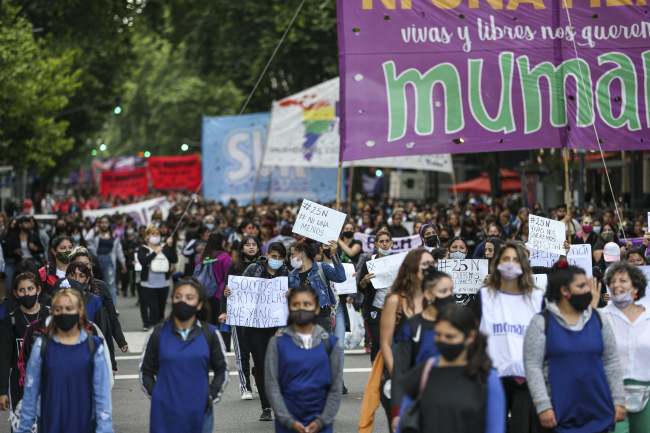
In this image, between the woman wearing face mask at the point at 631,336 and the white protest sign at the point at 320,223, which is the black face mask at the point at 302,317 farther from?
the white protest sign at the point at 320,223

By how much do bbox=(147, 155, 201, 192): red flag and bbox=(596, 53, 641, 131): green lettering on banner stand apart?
21.2 meters

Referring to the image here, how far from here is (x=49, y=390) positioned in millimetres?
5090

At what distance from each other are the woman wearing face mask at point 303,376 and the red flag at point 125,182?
83.3 ft

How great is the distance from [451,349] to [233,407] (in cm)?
495

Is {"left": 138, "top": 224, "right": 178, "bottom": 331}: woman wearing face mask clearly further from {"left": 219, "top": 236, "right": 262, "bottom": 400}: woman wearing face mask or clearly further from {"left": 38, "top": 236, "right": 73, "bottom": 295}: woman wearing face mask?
{"left": 38, "top": 236, "right": 73, "bottom": 295}: woman wearing face mask

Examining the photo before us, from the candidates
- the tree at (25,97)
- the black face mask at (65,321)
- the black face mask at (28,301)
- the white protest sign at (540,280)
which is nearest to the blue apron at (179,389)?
the black face mask at (65,321)

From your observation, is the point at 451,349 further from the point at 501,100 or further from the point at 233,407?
the point at 501,100

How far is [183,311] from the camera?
5.06 m

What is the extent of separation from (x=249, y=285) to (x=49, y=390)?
3032 mm

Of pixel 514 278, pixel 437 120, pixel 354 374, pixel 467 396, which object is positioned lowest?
pixel 354 374

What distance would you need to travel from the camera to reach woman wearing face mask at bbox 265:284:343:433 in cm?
495

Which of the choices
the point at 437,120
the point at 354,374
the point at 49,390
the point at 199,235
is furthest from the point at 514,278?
the point at 199,235

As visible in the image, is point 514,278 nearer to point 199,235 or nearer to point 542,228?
point 542,228

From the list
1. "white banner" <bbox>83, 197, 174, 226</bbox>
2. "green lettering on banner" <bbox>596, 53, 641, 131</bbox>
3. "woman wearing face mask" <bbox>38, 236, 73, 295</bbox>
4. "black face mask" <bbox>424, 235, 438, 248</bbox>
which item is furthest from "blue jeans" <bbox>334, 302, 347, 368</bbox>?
"white banner" <bbox>83, 197, 174, 226</bbox>
